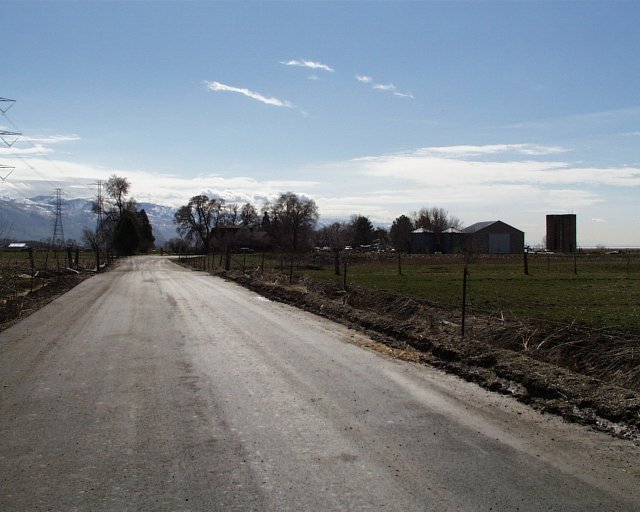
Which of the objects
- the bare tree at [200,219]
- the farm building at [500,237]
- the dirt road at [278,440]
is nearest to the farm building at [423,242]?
the farm building at [500,237]

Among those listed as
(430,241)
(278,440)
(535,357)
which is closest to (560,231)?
(430,241)

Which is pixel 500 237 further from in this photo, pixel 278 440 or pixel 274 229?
pixel 278 440

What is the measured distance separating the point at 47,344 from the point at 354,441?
859cm

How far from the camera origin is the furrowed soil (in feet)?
24.6

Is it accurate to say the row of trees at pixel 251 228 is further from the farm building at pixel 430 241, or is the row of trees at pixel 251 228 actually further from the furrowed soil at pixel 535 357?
the furrowed soil at pixel 535 357

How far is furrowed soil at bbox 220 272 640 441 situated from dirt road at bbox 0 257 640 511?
1.92 ft

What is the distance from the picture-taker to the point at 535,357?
33.9 ft

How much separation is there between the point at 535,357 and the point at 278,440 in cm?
600

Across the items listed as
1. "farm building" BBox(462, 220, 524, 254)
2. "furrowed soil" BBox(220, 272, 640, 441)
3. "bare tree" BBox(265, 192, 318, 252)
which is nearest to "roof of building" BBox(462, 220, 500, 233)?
"farm building" BBox(462, 220, 524, 254)

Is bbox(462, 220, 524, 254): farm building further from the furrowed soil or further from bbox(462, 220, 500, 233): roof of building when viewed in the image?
the furrowed soil

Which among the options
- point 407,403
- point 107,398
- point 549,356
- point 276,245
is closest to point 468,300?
point 549,356

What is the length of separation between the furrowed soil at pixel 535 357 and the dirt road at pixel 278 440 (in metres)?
0.59

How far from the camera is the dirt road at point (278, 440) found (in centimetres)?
473

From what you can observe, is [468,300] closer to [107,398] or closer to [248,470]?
[107,398]
